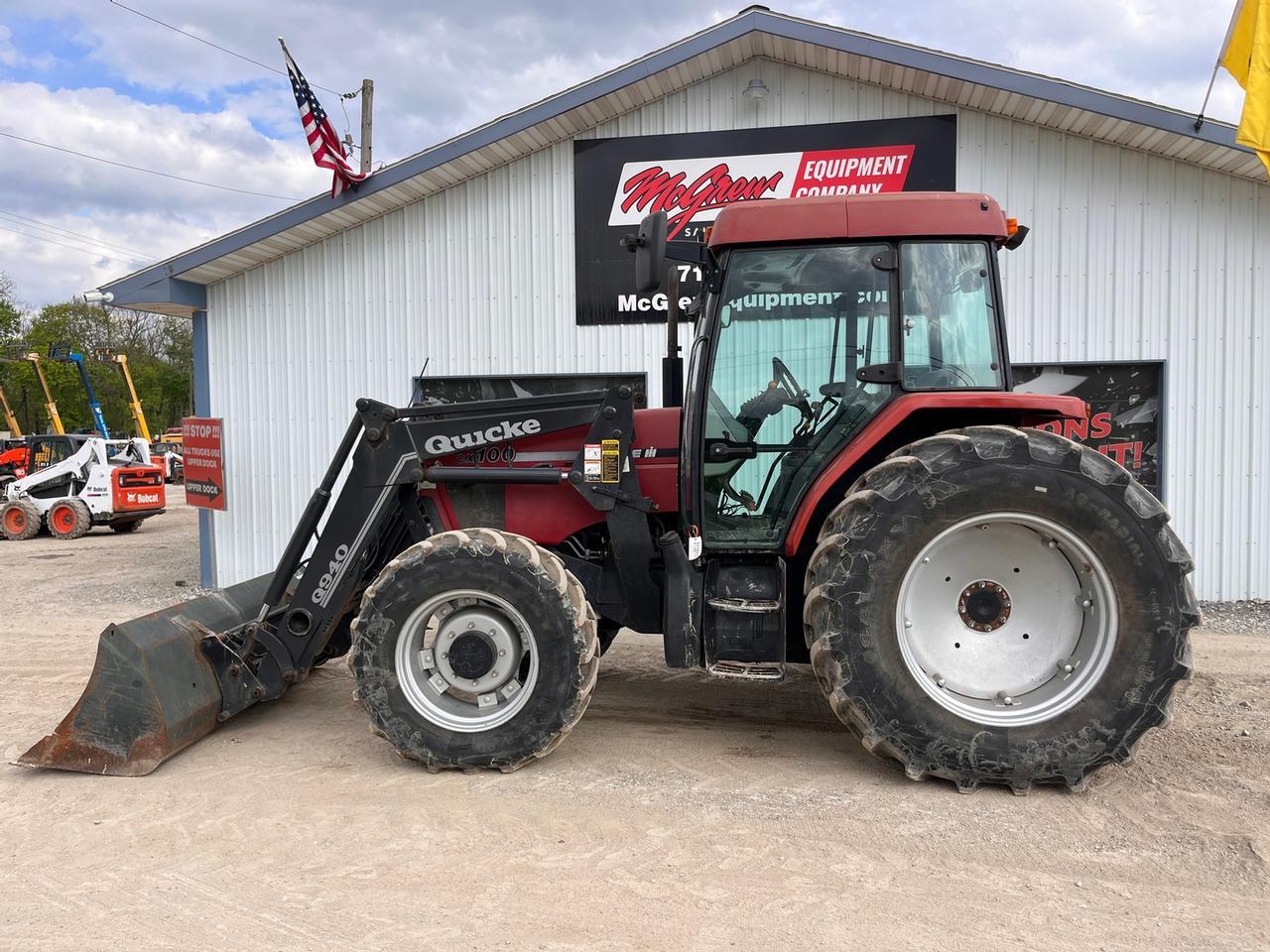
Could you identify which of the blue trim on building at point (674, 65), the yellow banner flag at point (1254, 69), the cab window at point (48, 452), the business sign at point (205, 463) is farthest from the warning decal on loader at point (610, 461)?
the cab window at point (48, 452)

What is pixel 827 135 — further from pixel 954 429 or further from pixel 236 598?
pixel 236 598

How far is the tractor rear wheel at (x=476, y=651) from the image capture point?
3967 mm

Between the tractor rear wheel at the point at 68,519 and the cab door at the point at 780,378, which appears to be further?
the tractor rear wheel at the point at 68,519

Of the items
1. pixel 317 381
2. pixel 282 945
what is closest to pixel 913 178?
pixel 317 381

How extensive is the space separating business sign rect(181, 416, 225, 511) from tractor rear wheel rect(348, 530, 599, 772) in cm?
643

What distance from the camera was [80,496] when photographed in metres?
15.6

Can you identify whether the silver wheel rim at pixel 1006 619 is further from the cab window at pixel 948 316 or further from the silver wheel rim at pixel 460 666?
the silver wheel rim at pixel 460 666

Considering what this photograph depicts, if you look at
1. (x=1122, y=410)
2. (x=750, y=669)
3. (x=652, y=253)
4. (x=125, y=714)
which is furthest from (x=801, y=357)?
(x=1122, y=410)

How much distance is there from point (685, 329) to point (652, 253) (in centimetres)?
487

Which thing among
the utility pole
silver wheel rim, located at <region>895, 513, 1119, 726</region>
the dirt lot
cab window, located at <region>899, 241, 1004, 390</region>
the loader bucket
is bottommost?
the dirt lot

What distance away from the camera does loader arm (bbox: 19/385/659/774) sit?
434cm

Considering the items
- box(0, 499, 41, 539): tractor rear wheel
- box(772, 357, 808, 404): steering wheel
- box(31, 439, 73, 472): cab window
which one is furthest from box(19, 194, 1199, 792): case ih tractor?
box(31, 439, 73, 472): cab window

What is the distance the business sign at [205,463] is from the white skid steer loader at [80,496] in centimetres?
724

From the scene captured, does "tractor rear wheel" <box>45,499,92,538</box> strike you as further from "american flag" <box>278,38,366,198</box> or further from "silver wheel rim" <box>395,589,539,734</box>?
"silver wheel rim" <box>395,589,539,734</box>
